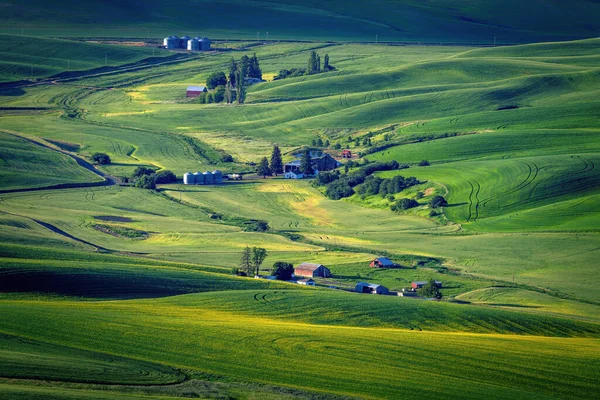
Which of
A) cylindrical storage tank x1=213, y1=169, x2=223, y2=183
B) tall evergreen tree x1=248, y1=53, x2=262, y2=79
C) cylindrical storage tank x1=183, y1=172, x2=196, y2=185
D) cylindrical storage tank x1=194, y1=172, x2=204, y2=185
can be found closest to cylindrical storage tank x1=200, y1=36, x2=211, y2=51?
tall evergreen tree x1=248, y1=53, x2=262, y2=79

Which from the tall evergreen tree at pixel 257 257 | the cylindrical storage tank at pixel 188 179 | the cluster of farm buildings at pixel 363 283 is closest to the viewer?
the cluster of farm buildings at pixel 363 283

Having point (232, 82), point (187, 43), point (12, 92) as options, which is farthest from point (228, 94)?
point (187, 43)

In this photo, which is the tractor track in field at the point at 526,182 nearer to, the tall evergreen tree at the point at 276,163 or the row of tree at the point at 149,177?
the tall evergreen tree at the point at 276,163

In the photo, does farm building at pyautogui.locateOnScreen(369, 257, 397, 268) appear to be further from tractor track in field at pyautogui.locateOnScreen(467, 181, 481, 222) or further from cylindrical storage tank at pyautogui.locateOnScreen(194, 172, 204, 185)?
Result: cylindrical storage tank at pyautogui.locateOnScreen(194, 172, 204, 185)

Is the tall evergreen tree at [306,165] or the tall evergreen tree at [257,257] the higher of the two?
the tall evergreen tree at [306,165]

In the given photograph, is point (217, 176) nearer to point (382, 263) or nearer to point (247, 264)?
point (382, 263)

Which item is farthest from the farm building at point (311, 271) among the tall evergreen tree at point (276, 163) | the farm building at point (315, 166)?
the tall evergreen tree at point (276, 163)

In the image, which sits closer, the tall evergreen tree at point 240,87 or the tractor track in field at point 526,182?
the tractor track in field at point 526,182
